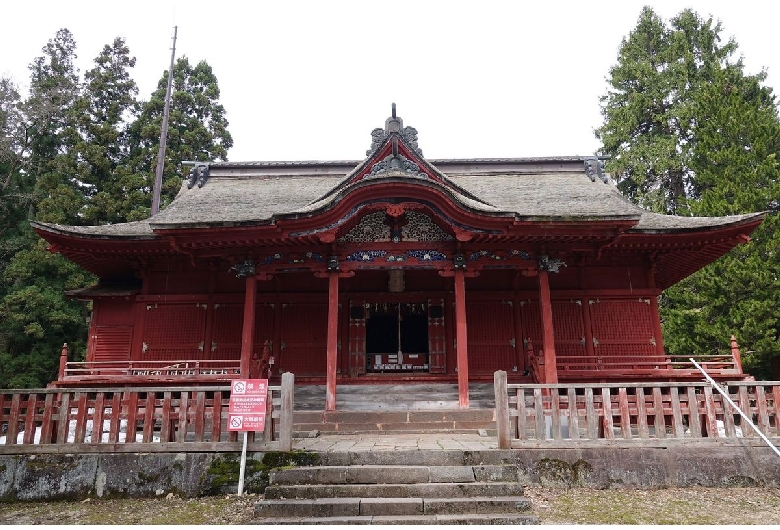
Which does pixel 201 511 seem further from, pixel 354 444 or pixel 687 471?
pixel 687 471

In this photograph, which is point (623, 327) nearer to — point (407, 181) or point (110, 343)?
point (407, 181)

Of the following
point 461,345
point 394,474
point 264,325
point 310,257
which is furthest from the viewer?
point 264,325

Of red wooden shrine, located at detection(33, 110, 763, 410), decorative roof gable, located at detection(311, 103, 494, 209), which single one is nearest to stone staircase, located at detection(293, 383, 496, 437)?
red wooden shrine, located at detection(33, 110, 763, 410)

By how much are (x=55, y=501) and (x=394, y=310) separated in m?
8.94

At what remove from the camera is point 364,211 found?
11.1 m

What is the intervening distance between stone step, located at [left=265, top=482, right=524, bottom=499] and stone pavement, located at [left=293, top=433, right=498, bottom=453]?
802 millimetres

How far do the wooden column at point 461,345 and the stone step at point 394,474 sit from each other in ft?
12.5

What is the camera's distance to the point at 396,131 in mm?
12125

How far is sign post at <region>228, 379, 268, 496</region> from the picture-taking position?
702 centimetres

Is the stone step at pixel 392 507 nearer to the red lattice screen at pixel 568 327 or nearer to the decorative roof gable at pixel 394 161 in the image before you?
the decorative roof gable at pixel 394 161

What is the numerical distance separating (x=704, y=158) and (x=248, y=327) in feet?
69.9

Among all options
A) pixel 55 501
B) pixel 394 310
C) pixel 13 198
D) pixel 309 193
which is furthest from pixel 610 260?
pixel 13 198

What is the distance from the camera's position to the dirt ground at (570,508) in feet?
19.2

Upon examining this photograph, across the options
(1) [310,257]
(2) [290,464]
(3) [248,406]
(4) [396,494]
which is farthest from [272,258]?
(4) [396,494]
